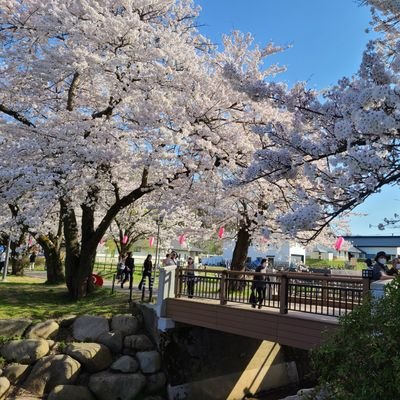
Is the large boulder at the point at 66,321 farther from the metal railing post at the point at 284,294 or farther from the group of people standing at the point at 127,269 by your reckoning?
the metal railing post at the point at 284,294

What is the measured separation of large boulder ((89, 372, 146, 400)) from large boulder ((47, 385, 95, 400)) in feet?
0.56

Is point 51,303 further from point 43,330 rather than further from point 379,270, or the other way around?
point 379,270

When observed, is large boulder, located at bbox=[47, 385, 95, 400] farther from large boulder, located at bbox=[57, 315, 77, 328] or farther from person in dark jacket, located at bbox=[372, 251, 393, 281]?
person in dark jacket, located at bbox=[372, 251, 393, 281]

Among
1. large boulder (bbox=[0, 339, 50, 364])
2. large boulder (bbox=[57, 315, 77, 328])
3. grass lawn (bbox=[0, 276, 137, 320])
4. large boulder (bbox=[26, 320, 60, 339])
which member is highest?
grass lawn (bbox=[0, 276, 137, 320])

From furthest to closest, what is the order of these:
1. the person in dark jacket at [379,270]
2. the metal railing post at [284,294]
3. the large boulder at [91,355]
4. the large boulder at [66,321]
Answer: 1. the large boulder at [66,321]
2. the large boulder at [91,355]
3. the metal railing post at [284,294]
4. the person in dark jacket at [379,270]

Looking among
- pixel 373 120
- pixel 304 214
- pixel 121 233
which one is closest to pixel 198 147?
pixel 304 214

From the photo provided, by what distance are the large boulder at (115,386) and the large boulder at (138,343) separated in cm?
98

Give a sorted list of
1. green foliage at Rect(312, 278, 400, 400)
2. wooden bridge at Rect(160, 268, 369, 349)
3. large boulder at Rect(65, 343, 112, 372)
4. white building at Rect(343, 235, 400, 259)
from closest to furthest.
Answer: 1. green foliage at Rect(312, 278, 400, 400)
2. wooden bridge at Rect(160, 268, 369, 349)
3. large boulder at Rect(65, 343, 112, 372)
4. white building at Rect(343, 235, 400, 259)

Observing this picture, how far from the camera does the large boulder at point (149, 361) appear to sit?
11.4 m

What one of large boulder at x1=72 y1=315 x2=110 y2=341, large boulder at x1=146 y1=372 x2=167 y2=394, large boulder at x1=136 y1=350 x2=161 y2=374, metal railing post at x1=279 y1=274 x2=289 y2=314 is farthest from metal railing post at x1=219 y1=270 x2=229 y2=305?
large boulder at x1=72 y1=315 x2=110 y2=341

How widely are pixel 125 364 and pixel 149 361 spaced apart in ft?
2.13

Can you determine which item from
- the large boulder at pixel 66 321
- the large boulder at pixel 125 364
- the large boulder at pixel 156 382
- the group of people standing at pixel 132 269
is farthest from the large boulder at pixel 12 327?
the large boulder at pixel 156 382

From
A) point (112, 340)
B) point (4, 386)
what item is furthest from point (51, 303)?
point (4, 386)

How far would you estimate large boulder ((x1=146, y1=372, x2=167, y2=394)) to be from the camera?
11.1 metres
